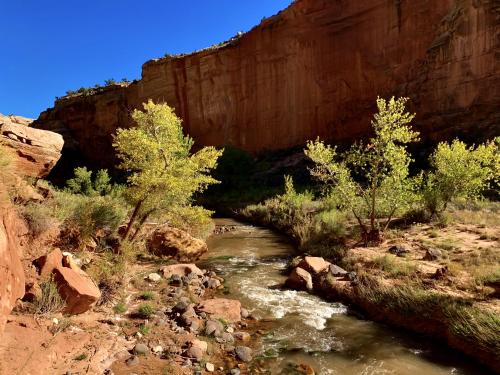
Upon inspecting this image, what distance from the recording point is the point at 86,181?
2202cm

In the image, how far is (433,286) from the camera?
7.81 meters

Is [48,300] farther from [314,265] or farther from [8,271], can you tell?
→ [314,265]

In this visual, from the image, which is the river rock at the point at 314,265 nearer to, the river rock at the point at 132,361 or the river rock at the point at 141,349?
the river rock at the point at 141,349

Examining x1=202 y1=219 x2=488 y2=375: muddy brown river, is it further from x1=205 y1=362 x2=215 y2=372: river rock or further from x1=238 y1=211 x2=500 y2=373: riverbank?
x1=205 y1=362 x2=215 y2=372: river rock

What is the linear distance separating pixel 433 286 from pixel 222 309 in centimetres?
459

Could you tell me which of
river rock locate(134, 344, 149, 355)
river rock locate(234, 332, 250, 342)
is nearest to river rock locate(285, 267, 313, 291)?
river rock locate(234, 332, 250, 342)

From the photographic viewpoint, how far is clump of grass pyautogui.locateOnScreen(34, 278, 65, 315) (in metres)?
5.67

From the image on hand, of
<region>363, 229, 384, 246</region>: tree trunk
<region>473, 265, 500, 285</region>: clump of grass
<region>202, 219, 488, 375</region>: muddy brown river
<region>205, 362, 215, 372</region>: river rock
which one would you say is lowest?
<region>202, 219, 488, 375</region>: muddy brown river

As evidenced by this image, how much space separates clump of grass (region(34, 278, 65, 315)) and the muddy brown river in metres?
3.43

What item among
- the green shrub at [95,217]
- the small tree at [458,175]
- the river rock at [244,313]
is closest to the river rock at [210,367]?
the river rock at [244,313]

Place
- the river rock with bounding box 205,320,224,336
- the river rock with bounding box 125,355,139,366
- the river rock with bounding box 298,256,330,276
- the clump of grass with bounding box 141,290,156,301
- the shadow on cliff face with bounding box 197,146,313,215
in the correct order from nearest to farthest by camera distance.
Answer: the river rock with bounding box 125,355,139,366
the river rock with bounding box 205,320,224,336
the clump of grass with bounding box 141,290,156,301
the river rock with bounding box 298,256,330,276
the shadow on cliff face with bounding box 197,146,313,215

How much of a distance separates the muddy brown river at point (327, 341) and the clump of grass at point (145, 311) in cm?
219

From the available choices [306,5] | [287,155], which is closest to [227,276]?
[287,155]

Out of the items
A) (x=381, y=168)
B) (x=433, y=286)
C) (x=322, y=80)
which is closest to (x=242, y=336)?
(x=433, y=286)
